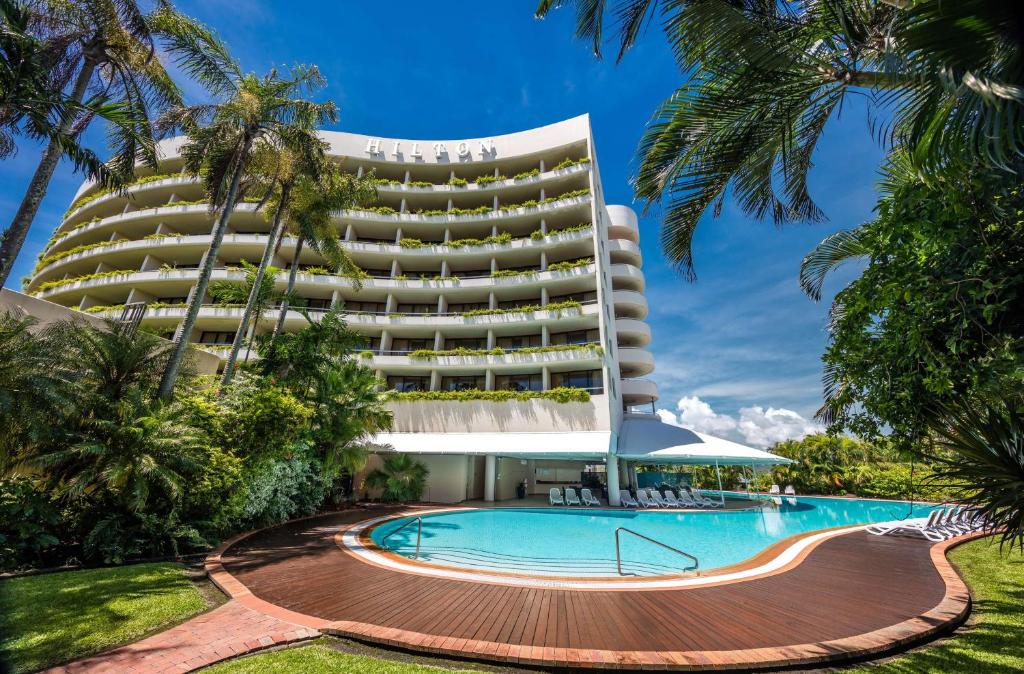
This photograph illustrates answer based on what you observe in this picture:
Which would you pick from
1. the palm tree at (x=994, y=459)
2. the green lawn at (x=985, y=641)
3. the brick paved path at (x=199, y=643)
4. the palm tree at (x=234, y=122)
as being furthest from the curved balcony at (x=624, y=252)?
the brick paved path at (x=199, y=643)

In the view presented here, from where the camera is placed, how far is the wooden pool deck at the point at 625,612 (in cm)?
432

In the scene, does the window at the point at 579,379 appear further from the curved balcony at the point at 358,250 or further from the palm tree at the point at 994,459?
the palm tree at the point at 994,459

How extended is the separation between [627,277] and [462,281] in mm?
11956

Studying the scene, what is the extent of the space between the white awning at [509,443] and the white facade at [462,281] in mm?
105

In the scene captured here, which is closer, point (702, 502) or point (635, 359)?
point (702, 502)

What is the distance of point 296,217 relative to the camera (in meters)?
16.6

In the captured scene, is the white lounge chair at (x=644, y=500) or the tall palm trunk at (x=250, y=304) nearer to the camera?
the tall palm trunk at (x=250, y=304)

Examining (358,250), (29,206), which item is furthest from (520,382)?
(29,206)

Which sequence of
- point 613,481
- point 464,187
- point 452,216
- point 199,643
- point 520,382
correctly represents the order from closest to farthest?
point 199,643 → point 613,481 → point 520,382 → point 452,216 → point 464,187

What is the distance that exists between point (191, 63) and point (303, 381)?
10.2 m

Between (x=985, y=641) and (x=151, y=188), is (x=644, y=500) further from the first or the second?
(x=151, y=188)

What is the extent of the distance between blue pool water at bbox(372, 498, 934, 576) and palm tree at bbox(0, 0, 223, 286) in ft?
36.1

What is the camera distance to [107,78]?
972cm

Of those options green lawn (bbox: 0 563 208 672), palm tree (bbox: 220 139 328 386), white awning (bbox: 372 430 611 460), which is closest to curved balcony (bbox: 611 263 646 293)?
white awning (bbox: 372 430 611 460)
